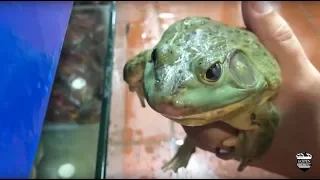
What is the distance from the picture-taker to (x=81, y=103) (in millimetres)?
905

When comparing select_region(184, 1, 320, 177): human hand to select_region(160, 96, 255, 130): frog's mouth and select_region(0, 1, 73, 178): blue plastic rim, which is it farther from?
select_region(0, 1, 73, 178): blue plastic rim

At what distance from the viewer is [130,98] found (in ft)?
3.14

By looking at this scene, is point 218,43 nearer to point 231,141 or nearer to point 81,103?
point 231,141

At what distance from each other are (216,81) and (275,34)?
17 centimetres

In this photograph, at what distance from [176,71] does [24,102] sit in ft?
0.53

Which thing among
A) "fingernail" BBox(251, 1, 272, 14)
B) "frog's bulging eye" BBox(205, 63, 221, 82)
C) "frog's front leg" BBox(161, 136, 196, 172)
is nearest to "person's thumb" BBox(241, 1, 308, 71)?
"fingernail" BBox(251, 1, 272, 14)

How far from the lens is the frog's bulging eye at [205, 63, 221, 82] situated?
1.61ft

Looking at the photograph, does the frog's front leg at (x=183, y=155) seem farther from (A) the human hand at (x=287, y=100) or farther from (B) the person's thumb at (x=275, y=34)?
(B) the person's thumb at (x=275, y=34)

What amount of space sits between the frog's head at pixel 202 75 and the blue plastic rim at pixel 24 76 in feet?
0.37

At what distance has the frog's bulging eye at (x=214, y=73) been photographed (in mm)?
490

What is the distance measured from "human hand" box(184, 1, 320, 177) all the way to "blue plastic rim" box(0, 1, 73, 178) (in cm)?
25

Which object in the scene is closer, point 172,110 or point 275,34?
point 172,110

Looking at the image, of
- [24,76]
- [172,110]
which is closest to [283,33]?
[172,110]

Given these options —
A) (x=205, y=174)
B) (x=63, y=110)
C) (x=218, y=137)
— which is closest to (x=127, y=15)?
(x=63, y=110)
